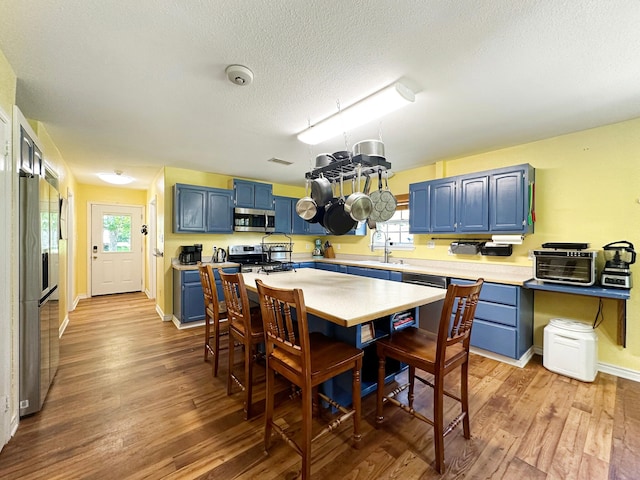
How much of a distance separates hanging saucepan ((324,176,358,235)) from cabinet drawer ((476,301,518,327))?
1.84 meters

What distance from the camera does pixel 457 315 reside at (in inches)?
62.9

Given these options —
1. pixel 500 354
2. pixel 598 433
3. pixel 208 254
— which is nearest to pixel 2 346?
pixel 208 254

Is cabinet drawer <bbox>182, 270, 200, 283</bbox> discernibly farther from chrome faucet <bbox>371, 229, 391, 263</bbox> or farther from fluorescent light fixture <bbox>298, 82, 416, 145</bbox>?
chrome faucet <bbox>371, 229, 391, 263</bbox>

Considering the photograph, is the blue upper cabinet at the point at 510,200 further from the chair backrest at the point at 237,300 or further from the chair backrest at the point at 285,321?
the chair backrest at the point at 237,300

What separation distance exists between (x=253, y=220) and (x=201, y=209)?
0.89m

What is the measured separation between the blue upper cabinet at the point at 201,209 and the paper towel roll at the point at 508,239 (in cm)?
385

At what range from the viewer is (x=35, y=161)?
2201mm

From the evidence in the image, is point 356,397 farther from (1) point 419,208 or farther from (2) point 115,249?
(2) point 115,249

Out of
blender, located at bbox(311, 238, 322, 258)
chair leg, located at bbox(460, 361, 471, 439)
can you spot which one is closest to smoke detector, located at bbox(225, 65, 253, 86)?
chair leg, located at bbox(460, 361, 471, 439)

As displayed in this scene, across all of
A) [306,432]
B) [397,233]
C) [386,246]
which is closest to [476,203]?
[397,233]

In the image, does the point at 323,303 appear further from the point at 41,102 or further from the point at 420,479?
the point at 41,102

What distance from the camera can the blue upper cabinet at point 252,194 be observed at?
4.64m

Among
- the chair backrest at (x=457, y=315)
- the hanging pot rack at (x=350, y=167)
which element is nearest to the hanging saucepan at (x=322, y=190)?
the hanging pot rack at (x=350, y=167)

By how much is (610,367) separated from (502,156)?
8.08ft
